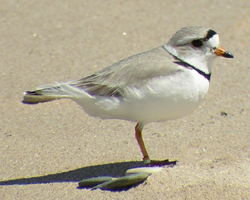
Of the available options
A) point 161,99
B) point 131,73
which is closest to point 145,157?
point 161,99

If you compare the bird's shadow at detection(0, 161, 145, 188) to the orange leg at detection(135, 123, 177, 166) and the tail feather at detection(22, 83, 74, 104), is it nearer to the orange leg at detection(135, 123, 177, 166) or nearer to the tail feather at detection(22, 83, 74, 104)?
the orange leg at detection(135, 123, 177, 166)

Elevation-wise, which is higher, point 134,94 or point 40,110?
point 134,94

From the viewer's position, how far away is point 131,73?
3830mm

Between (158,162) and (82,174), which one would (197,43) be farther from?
(82,174)

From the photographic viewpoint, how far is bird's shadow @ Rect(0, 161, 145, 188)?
153 inches

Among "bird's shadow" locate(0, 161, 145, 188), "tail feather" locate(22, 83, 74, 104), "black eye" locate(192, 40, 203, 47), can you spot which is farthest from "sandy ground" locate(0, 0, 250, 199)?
"black eye" locate(192, 40, 203, 47)

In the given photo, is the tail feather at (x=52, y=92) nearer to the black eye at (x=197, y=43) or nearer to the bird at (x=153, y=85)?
the bird at (x=153, y=85)

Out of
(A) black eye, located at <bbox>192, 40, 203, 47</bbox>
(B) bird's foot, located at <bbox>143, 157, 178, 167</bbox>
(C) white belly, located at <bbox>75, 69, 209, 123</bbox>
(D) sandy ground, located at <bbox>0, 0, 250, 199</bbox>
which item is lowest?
(D) sandy ground, located at <bbox>0, 0, 250, 199</bbox>

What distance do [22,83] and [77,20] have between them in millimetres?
2192

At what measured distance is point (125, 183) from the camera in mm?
3625

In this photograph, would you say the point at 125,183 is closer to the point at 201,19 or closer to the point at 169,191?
the point at 169,191

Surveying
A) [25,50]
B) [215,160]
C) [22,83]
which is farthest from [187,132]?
[25,50]

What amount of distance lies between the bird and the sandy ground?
58 centimetres

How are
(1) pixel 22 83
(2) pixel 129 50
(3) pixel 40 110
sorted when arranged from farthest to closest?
(2) pixel 129 50
(1) pixel 22 83
(3) pixel 40 110
